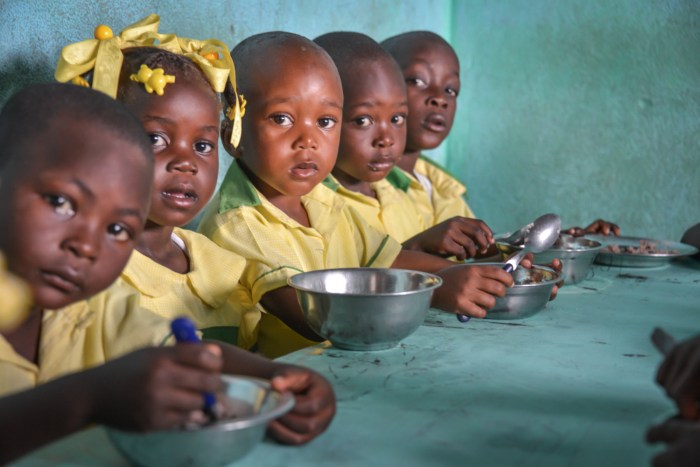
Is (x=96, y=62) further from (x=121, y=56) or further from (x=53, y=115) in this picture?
(x=53, y=115)

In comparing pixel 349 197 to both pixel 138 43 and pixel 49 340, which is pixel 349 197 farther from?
pixel 49 340

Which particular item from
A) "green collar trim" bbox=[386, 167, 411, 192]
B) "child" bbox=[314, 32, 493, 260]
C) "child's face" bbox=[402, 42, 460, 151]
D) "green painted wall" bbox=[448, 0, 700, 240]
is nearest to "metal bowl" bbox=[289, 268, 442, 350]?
"child" bbox=[314, 32, 493, 260]

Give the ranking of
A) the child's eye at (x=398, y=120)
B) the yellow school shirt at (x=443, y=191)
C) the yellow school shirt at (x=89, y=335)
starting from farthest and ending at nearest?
1. the yellow school shirt at (x=443, y=191)
2. the child's eye at (x=398, y=120)
3. the yellow school shirt at (x=89, y=335)

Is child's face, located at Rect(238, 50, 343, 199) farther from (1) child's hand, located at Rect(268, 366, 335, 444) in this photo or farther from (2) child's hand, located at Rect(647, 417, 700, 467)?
(2) child's hand, located at Rect(647, 417, 700, 467)

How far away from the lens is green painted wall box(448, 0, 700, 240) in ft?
9.97

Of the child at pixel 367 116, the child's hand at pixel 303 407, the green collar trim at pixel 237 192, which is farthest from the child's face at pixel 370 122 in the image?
the child's hand at pixel 303 407

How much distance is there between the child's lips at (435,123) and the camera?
2.44 m

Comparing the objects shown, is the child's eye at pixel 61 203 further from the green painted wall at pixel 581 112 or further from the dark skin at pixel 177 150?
the green painted wall at pixel 581 112

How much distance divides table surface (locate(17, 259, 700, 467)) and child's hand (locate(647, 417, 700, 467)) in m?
0.09

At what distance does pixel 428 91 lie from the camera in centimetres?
244

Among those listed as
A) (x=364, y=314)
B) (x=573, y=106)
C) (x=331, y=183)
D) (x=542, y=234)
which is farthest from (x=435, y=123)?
(x=364, y=314)

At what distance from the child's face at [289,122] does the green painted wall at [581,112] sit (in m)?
1.81

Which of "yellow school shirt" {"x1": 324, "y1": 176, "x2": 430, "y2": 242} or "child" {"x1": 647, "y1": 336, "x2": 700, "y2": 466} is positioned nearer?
"child" {"x1": 647, "y1": 336, "x2": 700, "y2": 466}

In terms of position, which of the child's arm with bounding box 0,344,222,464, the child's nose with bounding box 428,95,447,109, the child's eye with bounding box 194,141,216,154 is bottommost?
the child's arm with bounding box 0,344,222,464
